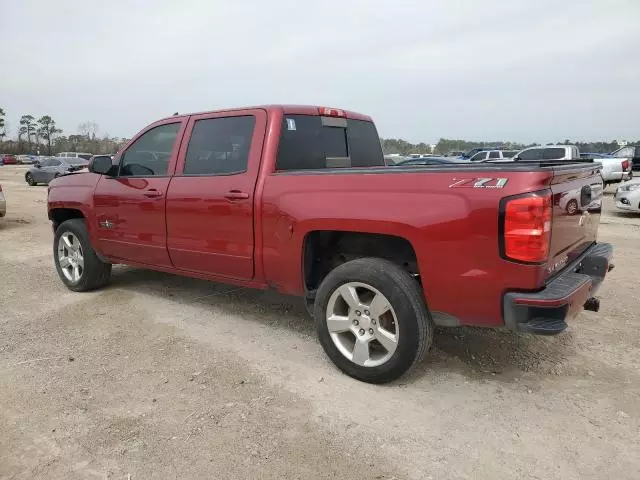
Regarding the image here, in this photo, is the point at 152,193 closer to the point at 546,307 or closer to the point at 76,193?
the point at 76,193

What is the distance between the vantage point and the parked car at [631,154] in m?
24.0

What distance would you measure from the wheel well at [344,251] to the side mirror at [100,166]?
249 centimetres

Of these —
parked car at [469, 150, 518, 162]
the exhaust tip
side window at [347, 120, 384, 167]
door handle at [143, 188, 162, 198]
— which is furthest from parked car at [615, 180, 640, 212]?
parked car at [469, 150, 518, 162]

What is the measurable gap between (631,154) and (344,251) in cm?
2566

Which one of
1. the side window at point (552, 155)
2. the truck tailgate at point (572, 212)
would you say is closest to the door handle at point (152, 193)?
the truck tailgate at point (572, 212)

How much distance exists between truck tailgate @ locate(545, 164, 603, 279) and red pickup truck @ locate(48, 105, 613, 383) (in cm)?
2

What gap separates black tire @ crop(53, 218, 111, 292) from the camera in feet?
17.7

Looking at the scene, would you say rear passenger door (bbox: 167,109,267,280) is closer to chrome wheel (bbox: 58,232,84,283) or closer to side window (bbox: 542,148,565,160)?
chrome wheel (bbox: 58,232,84,283)

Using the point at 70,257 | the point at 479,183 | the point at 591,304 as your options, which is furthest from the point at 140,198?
the point at 591,304

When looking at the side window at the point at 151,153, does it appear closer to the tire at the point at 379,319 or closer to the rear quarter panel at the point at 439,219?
the rear quarter panel at the point at 439,219

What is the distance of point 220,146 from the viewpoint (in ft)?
13.9

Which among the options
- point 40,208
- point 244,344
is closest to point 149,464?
point 244,344

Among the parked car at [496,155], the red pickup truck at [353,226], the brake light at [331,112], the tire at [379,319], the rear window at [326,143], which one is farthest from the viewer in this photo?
the parked car at [496,155]

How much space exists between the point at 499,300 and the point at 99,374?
2707 mm
